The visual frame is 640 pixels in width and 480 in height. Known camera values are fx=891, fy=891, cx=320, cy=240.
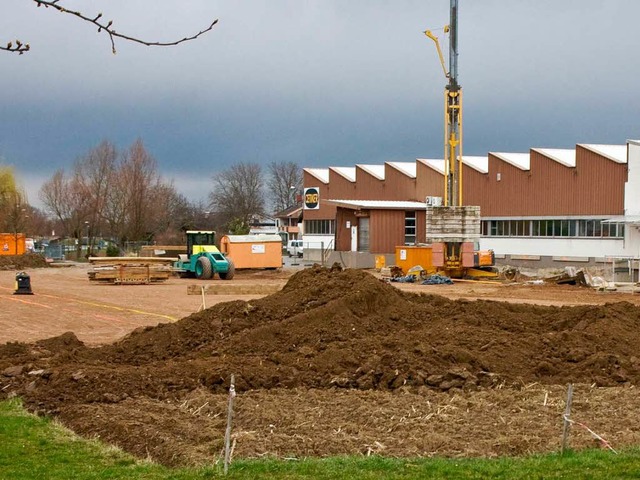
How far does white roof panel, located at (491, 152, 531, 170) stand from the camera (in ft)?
175

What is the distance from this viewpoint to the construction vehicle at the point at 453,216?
43.3m

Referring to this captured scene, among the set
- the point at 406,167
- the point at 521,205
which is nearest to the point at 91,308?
the point at 521,205

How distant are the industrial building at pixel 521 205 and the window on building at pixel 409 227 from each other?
66 millimetres

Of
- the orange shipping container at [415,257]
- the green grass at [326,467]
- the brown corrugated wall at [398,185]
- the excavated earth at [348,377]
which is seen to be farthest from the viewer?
the brown corrugated wall at [398,185]

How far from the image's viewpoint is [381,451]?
29.7ft

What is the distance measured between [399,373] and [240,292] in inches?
830

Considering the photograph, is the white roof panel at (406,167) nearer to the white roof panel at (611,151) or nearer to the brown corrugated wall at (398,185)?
the brown corrugated wall at (398,185)

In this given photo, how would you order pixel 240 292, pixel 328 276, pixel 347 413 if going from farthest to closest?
pixel 240 292 < pixel 328 276 < pixel 347 413

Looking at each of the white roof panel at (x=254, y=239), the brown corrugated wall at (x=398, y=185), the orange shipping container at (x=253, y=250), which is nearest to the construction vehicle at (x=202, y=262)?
the orange shipping container at (x=253, y=250)

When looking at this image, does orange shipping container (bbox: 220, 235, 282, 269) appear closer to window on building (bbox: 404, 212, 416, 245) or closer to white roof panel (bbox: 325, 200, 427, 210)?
white roof panel (bbox: 325, 200, 427, 210)

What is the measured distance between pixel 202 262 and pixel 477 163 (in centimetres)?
2291

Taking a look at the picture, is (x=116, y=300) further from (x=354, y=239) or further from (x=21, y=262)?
(x=21, y=262)

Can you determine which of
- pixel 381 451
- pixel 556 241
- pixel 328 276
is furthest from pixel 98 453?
A: pixel 556 241

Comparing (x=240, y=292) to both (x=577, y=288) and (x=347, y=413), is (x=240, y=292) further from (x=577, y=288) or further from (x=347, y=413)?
(x=347, y=413)
